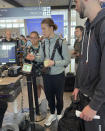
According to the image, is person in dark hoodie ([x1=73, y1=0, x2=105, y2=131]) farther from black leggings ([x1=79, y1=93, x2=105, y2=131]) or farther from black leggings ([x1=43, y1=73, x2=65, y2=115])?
black leggings ([x1=43, y1=73, x2=65, y2=115])

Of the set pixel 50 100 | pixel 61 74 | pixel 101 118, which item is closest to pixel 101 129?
pixel 101 118

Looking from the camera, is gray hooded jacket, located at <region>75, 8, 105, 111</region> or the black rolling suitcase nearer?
gray hooded jacket, located at <region>75, 8, 105, 111</region>

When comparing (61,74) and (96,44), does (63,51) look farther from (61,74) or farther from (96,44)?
(96,44)

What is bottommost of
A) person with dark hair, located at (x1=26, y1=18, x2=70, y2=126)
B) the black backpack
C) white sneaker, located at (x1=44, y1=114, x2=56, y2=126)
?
white sneaker, located at (x1=44, y1=114, x2=56, y2=126)

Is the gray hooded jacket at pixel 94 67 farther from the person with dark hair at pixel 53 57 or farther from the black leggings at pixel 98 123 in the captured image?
the person with dark hair at pixel 53 57

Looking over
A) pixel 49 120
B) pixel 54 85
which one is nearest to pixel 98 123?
pixel 54 85

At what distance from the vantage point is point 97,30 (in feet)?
2.94

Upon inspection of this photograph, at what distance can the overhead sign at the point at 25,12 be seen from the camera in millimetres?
5008

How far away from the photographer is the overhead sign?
5.01 meters

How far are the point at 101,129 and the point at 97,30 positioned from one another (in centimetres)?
64

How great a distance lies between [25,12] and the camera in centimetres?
507

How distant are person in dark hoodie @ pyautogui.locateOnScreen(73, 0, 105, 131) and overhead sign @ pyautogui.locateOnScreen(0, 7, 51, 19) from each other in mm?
4275

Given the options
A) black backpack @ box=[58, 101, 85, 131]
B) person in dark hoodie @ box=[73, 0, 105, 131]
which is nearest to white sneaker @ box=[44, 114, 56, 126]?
black backpack @ box=[58, 101, 85, 131]

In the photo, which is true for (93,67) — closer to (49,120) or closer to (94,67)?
(94,67)
